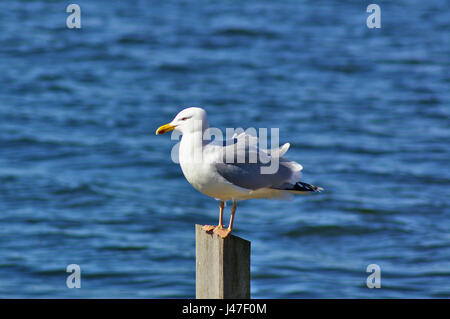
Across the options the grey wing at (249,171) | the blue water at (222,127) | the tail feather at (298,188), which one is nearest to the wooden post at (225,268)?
the grey wing at (249,171)

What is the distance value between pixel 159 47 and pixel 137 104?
12.2 ft

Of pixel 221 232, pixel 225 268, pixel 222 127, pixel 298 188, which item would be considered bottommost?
pixel 225 268

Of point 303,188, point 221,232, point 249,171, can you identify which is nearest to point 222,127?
point 303,188

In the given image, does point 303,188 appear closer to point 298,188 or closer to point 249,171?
point 298,188

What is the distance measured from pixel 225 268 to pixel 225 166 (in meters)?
0.57

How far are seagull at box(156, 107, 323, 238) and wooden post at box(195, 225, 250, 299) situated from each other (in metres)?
0.06

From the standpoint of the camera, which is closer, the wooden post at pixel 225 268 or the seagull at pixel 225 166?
the wooden post at pixel 225 268

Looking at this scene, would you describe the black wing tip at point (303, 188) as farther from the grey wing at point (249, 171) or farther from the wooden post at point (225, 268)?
the wooden post at point (225, 268)

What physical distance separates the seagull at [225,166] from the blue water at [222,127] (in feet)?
17.3

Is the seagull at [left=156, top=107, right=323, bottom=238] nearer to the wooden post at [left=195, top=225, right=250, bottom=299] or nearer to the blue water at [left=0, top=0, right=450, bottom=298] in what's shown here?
the wooden post at [left=195, top=225, right=250, bottom=299]

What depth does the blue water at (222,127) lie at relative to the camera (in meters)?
10.6

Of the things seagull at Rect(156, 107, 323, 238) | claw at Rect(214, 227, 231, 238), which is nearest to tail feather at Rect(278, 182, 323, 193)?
seagull at Rect(156, 107, 323, 238)

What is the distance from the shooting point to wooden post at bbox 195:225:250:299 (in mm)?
4121

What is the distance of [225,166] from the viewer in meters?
4.36
